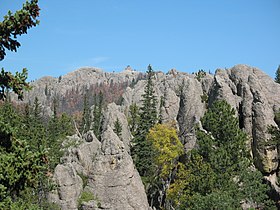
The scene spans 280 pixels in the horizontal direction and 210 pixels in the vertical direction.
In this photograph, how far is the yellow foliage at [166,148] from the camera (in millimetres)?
40531

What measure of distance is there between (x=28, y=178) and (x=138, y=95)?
10862 centimetres

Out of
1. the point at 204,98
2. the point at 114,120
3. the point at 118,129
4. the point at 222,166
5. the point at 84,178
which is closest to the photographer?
the point at 222,166

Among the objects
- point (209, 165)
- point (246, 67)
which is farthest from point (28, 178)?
point (246, 67)

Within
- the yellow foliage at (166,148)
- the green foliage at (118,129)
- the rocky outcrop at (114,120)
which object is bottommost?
the yellow foliage at (166,148)

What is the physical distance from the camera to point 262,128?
1547 inches

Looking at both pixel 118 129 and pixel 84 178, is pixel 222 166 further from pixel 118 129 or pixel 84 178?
pixel 118 129

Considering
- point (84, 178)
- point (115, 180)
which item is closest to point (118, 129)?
point (84, 178)

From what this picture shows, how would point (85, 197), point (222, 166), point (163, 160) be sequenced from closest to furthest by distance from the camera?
1. point (222, 166)
2. point (85, 197)
3. point (163, 160)

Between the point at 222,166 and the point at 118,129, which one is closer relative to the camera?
the point at 222,166

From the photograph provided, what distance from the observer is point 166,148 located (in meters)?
41.4

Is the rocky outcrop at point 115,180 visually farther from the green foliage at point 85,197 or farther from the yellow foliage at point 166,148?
the yellow foliage at point 166,148

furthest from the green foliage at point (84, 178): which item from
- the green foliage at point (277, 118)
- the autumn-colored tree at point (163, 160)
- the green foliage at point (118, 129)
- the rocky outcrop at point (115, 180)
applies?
the green foliage at point (277, 118)

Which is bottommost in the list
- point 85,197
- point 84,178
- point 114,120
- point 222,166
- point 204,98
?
point 85,197

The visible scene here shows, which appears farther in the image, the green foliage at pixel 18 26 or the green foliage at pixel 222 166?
the green foliage at pixel 222 166
